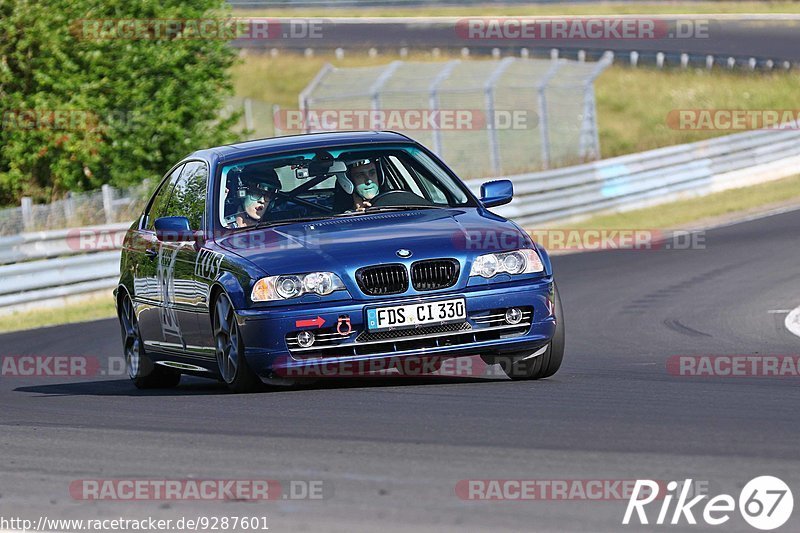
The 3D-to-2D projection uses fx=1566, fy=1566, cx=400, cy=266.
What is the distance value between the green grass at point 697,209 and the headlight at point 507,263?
15683mm

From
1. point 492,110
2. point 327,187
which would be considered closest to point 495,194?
point 327,187

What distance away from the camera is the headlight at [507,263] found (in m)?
8.46

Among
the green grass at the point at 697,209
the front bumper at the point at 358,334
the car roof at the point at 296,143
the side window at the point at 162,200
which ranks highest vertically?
the car roof at the point at 296,143

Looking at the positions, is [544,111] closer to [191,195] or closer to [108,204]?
[108,204]

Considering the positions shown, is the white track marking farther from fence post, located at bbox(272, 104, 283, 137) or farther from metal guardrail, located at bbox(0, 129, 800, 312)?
fence post, located at bbox(272, 104, 283, 137)

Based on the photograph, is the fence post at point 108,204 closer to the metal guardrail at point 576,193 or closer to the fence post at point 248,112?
the metal guardrail at point 576,193

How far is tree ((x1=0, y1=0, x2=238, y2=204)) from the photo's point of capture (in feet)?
88.7

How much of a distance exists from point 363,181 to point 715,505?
482 cm

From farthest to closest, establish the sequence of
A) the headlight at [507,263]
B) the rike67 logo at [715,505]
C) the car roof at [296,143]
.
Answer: the car roof at [296,143] → the headlight at [507,263] → the rike67 logo at [715,505]

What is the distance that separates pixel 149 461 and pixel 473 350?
2.56 meters

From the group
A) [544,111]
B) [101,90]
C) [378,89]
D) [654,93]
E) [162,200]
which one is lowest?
[654,93]

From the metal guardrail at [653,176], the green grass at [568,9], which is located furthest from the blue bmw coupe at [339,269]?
the green grass at [568,9]

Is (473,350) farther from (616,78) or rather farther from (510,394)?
(616,78)

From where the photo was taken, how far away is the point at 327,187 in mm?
9375
